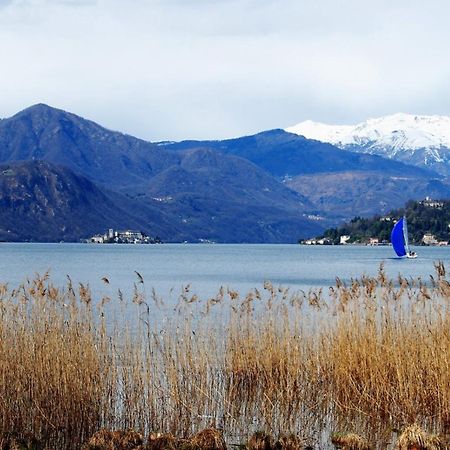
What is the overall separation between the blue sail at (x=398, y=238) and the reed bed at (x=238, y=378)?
85.8 m

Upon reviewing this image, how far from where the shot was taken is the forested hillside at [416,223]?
7023 inches

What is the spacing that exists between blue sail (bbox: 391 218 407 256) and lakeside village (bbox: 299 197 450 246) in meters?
72.9

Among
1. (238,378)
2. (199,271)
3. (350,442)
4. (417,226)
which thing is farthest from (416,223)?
(350,442)

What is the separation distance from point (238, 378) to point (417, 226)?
16960 cm

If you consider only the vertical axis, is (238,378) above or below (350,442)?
above

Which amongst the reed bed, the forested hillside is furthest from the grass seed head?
the forested hillside

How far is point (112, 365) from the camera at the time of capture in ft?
45.0

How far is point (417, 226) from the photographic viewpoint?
7101 inches

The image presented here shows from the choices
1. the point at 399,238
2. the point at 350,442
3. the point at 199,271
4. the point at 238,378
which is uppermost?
the point at 399,238

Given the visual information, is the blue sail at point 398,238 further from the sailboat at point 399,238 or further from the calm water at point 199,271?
the calm water at point 199,271

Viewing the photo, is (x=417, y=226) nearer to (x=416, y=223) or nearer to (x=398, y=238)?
(x=416, y=223)

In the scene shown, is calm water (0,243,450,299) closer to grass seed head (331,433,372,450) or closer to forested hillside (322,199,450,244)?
grass seed head (331,433,372,450)

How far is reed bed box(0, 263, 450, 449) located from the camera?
42.5 ft

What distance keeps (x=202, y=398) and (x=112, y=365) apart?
1490 mm
